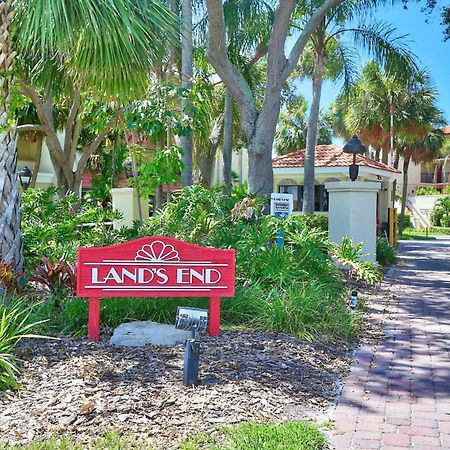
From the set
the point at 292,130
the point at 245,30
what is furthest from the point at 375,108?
the point at 245,30

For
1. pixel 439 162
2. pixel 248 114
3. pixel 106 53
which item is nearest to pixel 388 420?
pixel 106 53

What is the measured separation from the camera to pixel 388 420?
176 inches

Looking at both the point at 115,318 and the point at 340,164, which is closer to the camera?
the point at 115,318

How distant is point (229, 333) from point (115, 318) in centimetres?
131

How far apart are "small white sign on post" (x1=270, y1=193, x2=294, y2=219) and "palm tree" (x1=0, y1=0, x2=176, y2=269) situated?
9.62ft

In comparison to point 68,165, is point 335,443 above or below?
below

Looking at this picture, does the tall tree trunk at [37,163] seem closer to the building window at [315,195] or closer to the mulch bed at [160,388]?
the building window at [315,195]

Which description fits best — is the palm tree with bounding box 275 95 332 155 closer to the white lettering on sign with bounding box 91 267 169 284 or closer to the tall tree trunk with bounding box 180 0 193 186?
the tall tree trunk with bounding box 180 0 193 186

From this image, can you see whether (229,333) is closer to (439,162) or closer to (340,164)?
(340,164)

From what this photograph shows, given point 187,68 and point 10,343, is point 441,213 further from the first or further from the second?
point 10,343

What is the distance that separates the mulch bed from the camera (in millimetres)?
4129

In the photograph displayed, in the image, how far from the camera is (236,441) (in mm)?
→ 3865

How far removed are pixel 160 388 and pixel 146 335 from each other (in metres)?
1.24

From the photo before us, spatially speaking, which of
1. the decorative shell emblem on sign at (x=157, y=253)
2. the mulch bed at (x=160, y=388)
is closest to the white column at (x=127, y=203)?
the decorative shell emblem on sign at (x=157, y=253)
